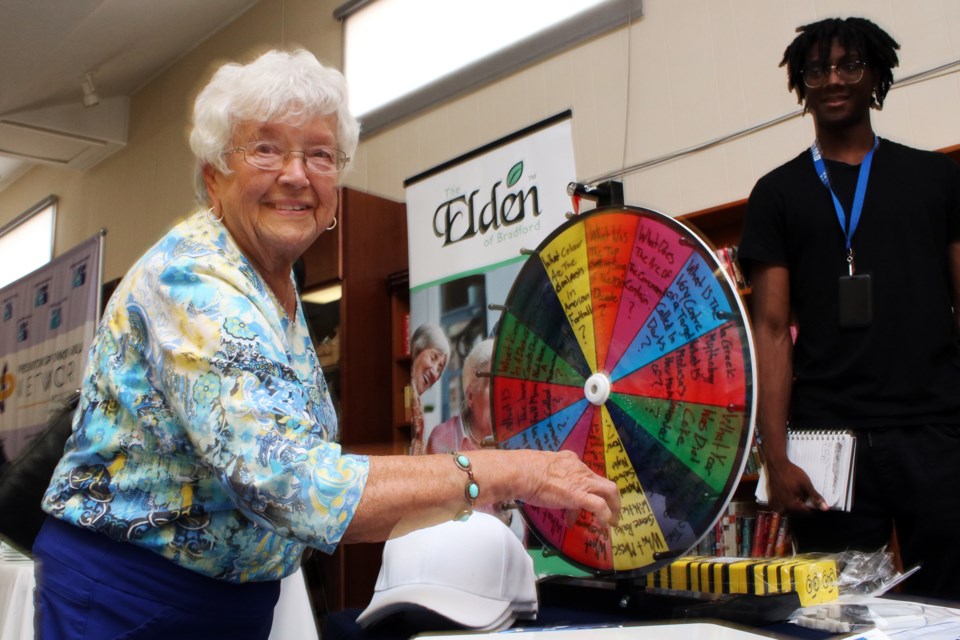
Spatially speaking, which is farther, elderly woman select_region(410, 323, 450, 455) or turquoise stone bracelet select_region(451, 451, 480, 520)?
elderly woman select_region(410, 323, 450, 455)

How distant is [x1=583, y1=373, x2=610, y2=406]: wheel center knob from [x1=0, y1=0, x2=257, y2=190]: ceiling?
4.28 meters

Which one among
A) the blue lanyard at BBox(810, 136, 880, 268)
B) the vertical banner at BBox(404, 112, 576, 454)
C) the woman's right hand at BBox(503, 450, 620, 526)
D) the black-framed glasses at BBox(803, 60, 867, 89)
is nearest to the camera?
the woman's right hand at BBox(503, 450, 620, 526)

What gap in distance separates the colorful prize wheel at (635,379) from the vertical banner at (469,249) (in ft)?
5.03

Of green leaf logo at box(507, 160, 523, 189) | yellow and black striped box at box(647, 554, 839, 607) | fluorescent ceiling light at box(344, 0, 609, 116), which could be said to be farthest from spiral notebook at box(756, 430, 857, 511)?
fluorescent ceiling light at box(344, 0, 609, 116)

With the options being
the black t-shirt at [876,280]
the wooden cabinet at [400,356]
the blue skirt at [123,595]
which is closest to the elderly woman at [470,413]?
the wooden cabinet at [400,356]

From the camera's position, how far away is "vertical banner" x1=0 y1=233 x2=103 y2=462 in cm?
467

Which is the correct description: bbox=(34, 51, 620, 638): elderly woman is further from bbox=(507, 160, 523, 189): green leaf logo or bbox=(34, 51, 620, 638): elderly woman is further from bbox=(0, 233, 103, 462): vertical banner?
bbox=(0, 233, 103, 462): vertical banner

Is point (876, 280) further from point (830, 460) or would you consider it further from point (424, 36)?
point (424, 36)

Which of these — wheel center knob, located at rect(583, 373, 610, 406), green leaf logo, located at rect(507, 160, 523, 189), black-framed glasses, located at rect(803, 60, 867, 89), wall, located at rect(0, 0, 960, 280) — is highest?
wall, located at rect(0, 0, 960, 280)

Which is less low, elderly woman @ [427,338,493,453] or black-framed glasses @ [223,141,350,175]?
black-framed glasses @ [223,141,350,175]

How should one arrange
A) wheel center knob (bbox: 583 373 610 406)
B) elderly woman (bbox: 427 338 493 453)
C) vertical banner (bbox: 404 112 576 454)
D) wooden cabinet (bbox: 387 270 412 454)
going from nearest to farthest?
wheel center knob (bbox: 583 373 610 406)
vertical banner (bbox: 404 112 576 454)
elderly woman (bbox: 427 338 493 453)
wooden cabinet (bbox: 387 270 412 454)

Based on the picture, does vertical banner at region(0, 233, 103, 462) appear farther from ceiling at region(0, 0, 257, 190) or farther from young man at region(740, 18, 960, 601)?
young man at region(740, 18, 960, 601)

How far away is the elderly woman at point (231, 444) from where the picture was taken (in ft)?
2.73

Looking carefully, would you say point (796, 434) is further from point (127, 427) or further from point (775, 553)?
point (775, 553)
